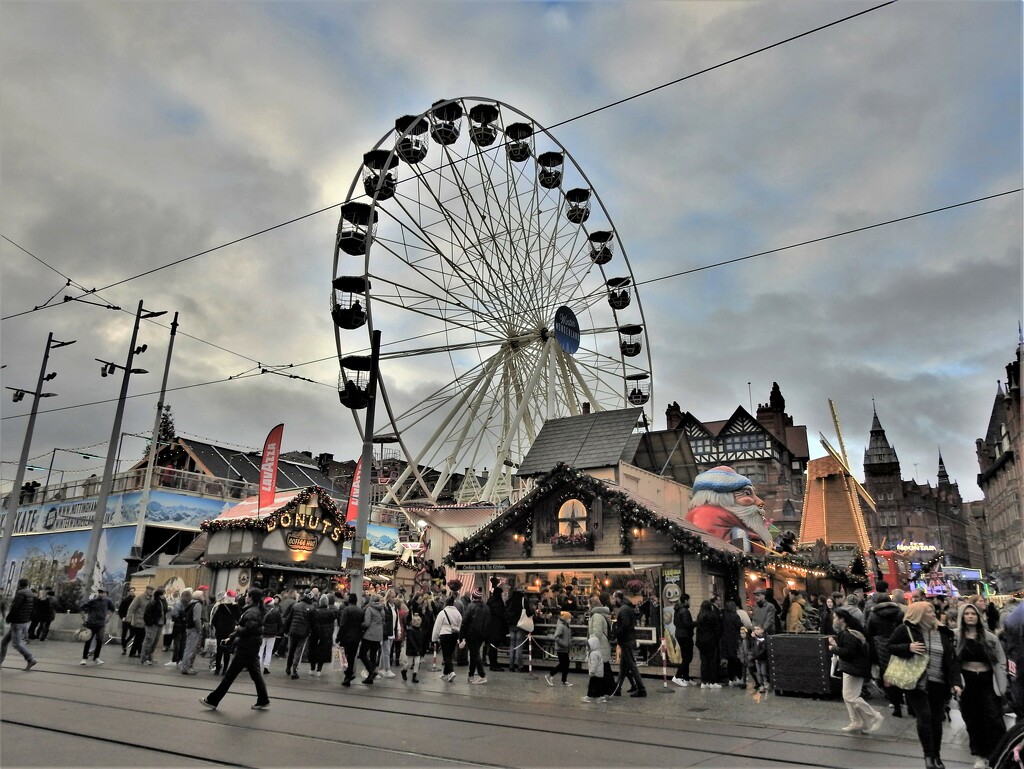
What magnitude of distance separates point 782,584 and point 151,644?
17.5m

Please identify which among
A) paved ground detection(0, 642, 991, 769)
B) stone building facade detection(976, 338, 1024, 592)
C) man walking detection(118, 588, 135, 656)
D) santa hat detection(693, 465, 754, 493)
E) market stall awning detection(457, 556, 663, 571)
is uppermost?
stone building facade detection(976, 338, 1024, 592)

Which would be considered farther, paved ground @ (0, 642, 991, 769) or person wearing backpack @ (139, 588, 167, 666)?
person wearing backpack @ (139, 588, 167, 666)

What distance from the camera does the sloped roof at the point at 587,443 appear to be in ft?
75.5

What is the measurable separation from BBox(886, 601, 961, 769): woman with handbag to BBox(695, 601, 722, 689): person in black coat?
6.23m

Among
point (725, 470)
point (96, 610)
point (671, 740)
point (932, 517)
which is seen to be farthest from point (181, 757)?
point (932, 517)

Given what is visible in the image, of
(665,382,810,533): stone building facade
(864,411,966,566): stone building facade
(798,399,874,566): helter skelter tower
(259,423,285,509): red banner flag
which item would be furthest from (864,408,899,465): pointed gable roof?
(259,423,285,509): red banner flag

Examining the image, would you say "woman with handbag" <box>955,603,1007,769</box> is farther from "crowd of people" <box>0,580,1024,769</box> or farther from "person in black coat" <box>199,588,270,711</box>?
"person in black coat" <box>199,588,270,711</box>

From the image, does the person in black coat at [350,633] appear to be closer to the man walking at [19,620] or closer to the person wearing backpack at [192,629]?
the person wearing backpack at [192,629]

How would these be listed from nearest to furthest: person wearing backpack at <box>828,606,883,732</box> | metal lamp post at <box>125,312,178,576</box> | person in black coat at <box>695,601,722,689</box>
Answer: person wearing backpack at <box>828,606,883,732</box>
person in black coat at <box>695,601,722,689</box>
metal lamp post at <box>125,312,178,576</box>

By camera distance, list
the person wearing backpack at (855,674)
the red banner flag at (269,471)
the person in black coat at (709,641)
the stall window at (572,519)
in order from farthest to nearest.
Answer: the red banner flag at (269,471) → the stall window at (572,519) → the person in black coat at (709,641) → the person wearing backpack at (855,674)

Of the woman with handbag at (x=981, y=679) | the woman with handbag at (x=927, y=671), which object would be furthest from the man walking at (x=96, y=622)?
the woman with handbag at (x=981, y=679)

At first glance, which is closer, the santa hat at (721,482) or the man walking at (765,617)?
the man walking at (765,617)

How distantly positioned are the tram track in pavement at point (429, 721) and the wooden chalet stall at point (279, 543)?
11.9 metres

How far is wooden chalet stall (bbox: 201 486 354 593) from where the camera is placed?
2420 centimetres
